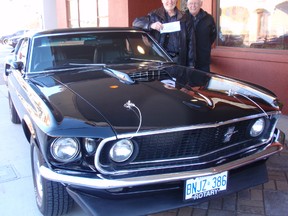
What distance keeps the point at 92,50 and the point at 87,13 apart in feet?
26.9

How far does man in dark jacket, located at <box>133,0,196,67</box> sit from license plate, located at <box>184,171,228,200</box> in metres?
2.28

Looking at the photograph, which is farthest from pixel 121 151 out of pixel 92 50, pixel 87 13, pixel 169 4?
pixel 87 13

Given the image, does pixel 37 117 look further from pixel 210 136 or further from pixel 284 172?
pixel 284 172

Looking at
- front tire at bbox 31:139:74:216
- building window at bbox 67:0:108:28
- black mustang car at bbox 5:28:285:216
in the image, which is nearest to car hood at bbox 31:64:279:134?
black mustang car at bbox 5:28:285:216

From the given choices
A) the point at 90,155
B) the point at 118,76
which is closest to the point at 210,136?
the point at 90,155

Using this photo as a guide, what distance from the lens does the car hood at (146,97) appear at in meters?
2.35

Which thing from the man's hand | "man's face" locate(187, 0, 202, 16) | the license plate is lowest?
the license plate

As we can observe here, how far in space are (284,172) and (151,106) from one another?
6.21 feet

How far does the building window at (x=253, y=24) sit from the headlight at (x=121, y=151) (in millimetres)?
3862

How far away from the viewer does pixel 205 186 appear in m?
2.42

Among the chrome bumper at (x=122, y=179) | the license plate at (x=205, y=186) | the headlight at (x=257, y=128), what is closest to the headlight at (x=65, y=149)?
the chrome bumper at (x=122, y=179)

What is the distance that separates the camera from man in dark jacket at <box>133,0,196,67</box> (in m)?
4.52

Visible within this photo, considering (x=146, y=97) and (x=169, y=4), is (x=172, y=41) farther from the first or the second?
(x=146, y=97)

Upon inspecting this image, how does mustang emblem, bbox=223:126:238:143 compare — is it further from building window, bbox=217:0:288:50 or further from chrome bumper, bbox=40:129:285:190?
building window, bbox=217:0:288:50
